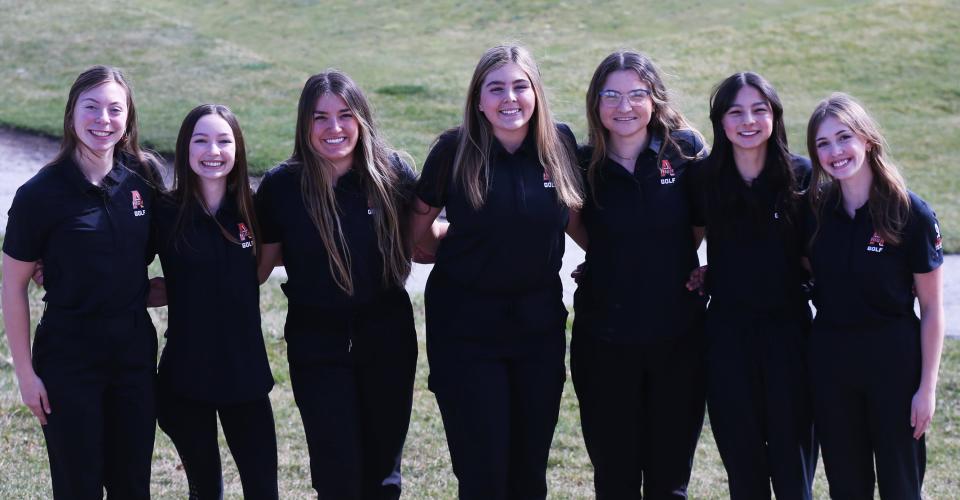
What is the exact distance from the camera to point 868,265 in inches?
162

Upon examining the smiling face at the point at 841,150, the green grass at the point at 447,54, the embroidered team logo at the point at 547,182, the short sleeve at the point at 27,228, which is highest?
the green grass at the point at 447,54

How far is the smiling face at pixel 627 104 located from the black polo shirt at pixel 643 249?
0.12 metres

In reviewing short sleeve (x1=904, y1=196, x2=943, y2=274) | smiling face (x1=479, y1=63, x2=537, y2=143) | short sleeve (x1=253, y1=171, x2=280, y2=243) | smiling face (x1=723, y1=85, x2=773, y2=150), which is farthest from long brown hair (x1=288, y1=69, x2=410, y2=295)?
short sleeve (x1=904, y1=196, x2=943, y2=274)

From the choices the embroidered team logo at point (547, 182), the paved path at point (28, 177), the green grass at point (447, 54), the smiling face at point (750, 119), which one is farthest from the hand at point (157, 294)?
the green grass at point (447, 54)

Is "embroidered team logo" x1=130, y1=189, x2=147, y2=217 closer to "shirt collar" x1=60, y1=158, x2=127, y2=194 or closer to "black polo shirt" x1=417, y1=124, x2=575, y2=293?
"shirt collar" x1=60, y1=158, x2=127, y2=194

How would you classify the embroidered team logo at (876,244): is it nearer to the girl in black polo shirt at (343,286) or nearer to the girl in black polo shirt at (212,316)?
the girl in black polo shirt at (343,286)

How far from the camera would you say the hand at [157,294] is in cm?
446

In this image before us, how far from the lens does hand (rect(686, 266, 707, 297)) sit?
4457 mm

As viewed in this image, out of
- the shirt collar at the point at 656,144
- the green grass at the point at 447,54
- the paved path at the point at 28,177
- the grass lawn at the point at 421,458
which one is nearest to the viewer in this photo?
the shirt collar at the point at 656,144

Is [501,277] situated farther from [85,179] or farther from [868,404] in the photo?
[85,179]

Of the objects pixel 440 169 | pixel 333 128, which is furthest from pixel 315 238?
pixel 440 169

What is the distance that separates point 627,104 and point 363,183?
107 centimetres

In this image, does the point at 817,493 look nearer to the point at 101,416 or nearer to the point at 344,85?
the point at 344,85

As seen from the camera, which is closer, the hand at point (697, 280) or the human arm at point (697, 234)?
the hand at point (697, 280)
